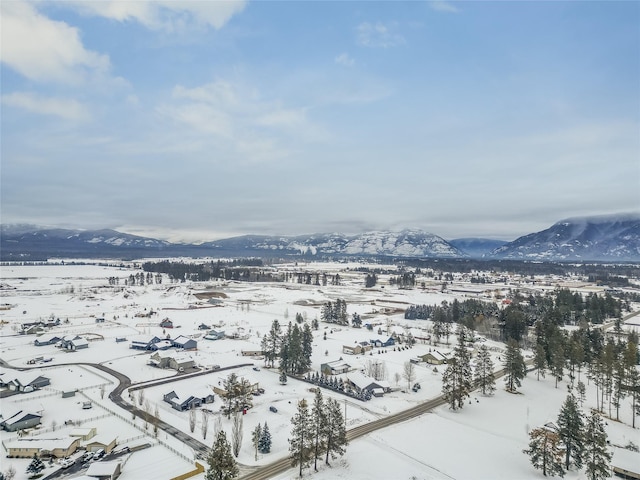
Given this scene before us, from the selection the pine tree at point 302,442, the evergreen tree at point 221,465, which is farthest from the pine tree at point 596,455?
the evergreen tree at point 221,465

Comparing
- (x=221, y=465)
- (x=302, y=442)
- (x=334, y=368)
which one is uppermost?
(x=221, y=465)

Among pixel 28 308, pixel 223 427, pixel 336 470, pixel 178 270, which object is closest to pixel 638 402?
pixel 336 470

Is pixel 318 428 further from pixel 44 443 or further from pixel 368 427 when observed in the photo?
pixel 44 443

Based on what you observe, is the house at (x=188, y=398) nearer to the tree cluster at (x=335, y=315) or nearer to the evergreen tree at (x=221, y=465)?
the evergreen tree at (x=221, y=465)

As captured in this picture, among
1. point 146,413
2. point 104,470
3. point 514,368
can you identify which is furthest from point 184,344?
point 514,368

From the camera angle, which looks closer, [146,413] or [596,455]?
[596,455]

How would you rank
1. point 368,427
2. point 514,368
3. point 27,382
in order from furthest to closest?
point 514,368 < point 27,382 < point 368,427
